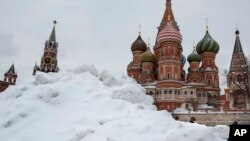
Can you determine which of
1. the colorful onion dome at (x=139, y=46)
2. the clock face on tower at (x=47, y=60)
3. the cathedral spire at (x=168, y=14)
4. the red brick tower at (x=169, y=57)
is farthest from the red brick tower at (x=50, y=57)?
the red brick tower at (x=169, y=57)

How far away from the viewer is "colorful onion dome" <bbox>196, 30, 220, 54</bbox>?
44375 mm

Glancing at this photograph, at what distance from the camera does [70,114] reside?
49.2 ft

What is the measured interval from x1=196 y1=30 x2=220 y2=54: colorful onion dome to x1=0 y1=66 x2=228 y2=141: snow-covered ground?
27.0m

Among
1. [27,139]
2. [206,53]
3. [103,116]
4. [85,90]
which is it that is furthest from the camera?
[206,53]

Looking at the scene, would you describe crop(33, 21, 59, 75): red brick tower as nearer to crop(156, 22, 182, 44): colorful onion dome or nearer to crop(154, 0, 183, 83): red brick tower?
crop(154, 0, 183, 83): red brick tower

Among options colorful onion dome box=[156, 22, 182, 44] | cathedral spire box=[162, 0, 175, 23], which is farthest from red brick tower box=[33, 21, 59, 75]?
colorful onion dome box=[156, 22, 182, 44]

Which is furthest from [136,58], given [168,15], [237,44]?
[237,44]

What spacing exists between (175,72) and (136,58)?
394 inches

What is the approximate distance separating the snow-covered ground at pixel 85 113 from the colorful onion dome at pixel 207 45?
2704 cm

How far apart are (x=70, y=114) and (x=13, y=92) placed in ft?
16.4

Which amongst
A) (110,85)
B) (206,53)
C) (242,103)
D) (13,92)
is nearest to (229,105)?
(242,103)

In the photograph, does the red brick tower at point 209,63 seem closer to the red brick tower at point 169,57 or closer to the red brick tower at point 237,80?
the red brick tower at point 237,80

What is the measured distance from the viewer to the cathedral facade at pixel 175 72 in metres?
37.8

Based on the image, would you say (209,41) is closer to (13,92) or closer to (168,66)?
(168,66)
